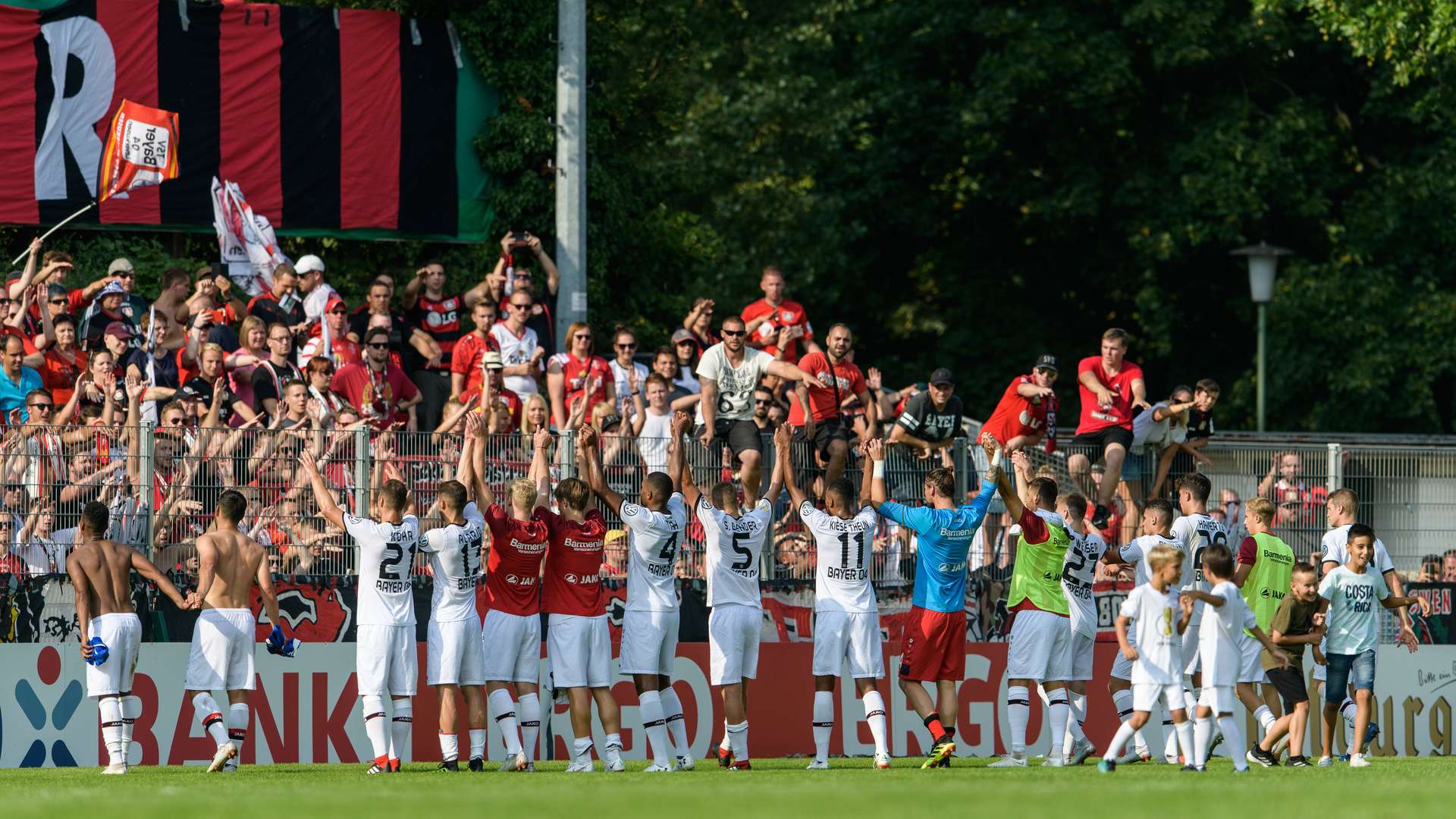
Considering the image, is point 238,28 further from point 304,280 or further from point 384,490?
point 384,490

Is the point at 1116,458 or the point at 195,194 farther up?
the point at 195,194

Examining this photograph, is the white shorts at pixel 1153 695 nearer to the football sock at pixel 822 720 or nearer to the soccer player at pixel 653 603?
the football sock at pixel 822 720

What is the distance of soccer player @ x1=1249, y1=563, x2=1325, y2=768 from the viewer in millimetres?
16891

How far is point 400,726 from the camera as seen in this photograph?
1655 cm

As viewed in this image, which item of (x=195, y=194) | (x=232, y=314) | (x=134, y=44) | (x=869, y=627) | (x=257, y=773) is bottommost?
(x=257, y=773)

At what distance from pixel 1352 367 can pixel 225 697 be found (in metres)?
21.0

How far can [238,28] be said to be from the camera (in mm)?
24141

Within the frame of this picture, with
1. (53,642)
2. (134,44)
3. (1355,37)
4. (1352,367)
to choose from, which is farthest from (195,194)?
(1352,367)

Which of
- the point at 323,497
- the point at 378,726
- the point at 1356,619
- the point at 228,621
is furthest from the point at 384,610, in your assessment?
the point at 1356,619

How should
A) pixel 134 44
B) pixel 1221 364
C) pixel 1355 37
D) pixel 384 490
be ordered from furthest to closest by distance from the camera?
pixel 1221 364 < pixel 1355 37 < pixel 134 44 < pixel 384 490

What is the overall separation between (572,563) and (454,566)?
95 cm

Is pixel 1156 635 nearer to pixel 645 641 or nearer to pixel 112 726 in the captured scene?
pixel 645 641

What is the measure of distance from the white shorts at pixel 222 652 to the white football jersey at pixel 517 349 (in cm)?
499

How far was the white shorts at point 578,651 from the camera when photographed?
16578 millimetres
